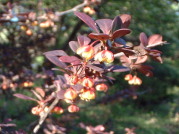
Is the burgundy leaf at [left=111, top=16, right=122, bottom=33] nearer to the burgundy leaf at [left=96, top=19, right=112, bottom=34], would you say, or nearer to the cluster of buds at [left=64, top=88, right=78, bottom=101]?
the burgundy leaf at [left=96, top=19, right=112, bottom=34]

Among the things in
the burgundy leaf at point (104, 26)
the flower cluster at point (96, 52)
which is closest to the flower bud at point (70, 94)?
the flower cluster at point (96, 52)

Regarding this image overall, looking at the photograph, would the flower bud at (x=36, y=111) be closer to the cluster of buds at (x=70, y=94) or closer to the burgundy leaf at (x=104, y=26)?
the cluster of buds at (x=70, y=94)

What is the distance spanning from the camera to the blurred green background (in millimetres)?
3429

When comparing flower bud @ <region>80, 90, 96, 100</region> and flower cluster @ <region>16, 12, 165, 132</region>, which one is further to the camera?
flower bud @ <region>80, 90, 96, 100</region>

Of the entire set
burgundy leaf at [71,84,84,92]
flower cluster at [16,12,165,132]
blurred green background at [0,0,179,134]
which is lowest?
blurred green background at [0,0,179,134]

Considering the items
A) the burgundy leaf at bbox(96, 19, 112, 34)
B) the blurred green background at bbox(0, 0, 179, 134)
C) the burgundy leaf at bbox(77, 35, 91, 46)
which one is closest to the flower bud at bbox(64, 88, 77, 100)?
the burgundy leaf at bbox(77, 35, 91, 46)

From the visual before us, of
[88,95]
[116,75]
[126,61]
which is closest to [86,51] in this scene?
[88,95]

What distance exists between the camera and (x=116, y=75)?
5.80 metres

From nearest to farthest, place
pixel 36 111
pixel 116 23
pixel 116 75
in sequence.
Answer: pixel 116 23, pixel 36 111, pixel 116 75

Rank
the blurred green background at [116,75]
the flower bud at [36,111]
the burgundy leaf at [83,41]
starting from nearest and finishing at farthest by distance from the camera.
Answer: the burgundy leaf at [83,41]
the flower bud at [36,111]
the blurred green background at [116,75]

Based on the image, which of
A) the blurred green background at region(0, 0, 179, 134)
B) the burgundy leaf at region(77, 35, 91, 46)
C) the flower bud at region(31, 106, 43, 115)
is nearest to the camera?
the burgundy leaf at region(77, 35, 91, 46)

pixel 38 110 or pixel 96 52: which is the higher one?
pixel 96 52

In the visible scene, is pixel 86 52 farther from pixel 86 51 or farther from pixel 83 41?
pixel 83 41

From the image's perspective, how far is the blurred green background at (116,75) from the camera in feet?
11.2
